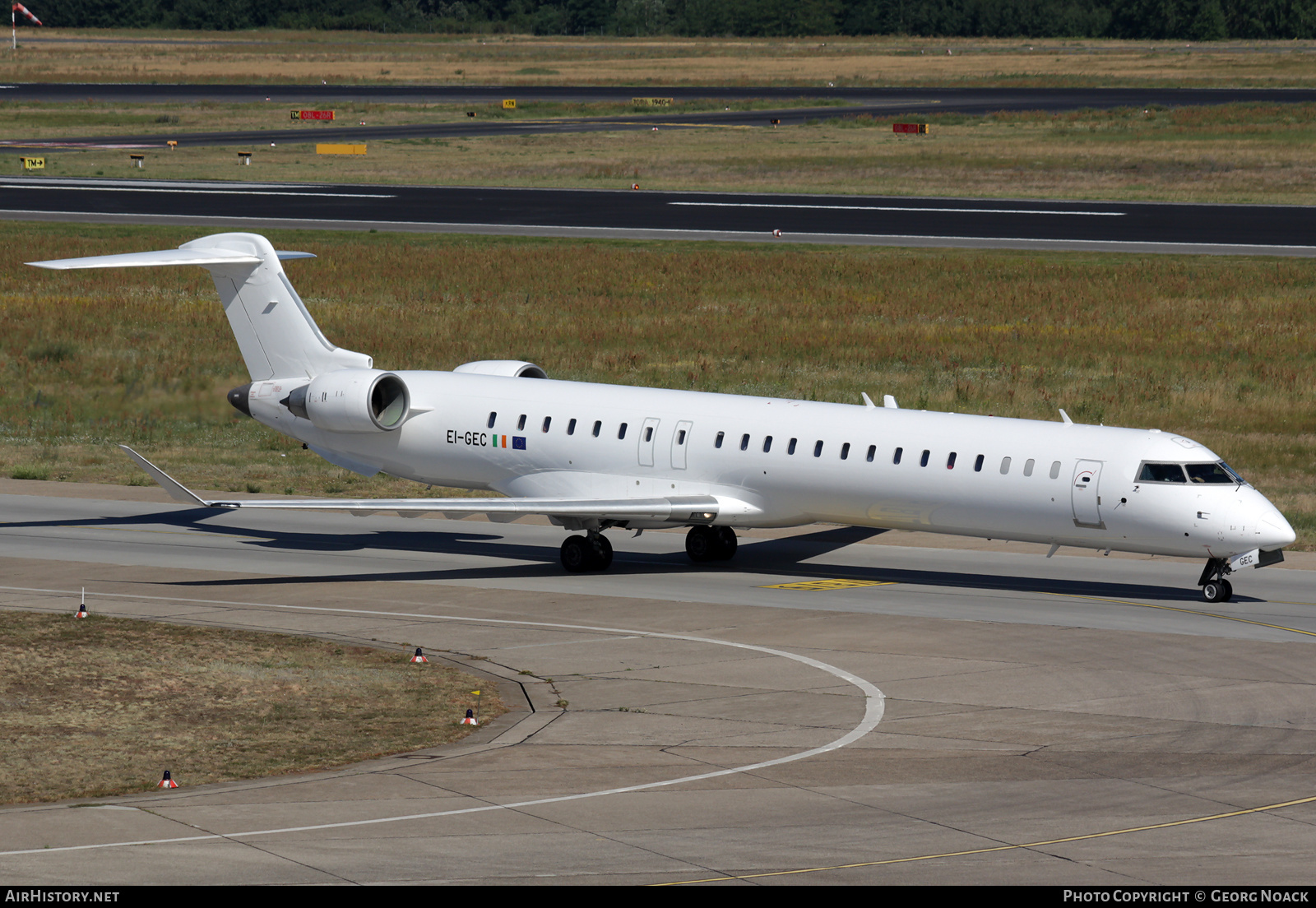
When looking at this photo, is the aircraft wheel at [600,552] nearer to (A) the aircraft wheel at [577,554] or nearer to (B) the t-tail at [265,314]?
(A) the aircraft wheel at [577,554]

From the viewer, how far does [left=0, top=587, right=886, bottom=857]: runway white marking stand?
15.7 meters

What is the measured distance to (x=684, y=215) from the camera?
277ft

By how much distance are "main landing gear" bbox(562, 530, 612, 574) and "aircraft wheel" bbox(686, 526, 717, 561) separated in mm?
1725

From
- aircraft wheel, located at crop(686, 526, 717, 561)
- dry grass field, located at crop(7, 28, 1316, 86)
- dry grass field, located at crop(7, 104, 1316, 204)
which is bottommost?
aircraft wheel, located at crop(686, 526, 717, 561)

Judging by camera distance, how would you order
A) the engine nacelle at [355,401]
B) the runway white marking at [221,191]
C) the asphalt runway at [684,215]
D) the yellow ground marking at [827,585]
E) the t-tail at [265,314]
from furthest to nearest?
the runway white marking at [221,191]
the asphalt runway at [684,215]
the t-tail at [265,314]
the engine nacelle at [355,401]
the yellow ground marking at [827,585]

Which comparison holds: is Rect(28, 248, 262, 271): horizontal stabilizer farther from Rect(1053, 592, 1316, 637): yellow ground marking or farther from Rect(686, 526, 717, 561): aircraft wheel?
Rect(1053, 592, 1316, 637): yellow ground marking

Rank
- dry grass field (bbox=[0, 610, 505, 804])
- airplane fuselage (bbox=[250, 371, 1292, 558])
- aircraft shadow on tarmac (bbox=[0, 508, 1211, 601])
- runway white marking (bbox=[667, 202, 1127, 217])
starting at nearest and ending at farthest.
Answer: dry grass field (bbox=[0, 610, 505, 804])
airplane fuselage (bbox=[250, 371, 1292, 558])
aircraft shadow on tarmac (bbox=[0, 508, 1211, 601])
runway white marking (bbox=[667, 202, 1127, 217])

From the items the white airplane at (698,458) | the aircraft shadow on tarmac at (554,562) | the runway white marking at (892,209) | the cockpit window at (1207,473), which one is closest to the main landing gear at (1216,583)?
the white airplane at (698,458)

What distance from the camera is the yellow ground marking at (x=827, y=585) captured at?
30250 mm

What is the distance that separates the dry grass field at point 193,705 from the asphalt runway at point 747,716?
614 mm

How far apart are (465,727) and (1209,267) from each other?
52478 mm

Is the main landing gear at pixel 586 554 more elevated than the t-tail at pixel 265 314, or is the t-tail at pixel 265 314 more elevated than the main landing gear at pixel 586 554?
the t-tail at pixel 265 314

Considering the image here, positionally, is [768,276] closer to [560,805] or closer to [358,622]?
[358,622]

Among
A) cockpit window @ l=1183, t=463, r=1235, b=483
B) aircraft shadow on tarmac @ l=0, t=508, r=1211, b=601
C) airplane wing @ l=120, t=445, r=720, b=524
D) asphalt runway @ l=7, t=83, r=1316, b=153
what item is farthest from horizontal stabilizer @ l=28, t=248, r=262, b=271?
asphalt runway @ l=7, t=83, r=1316, b=153
